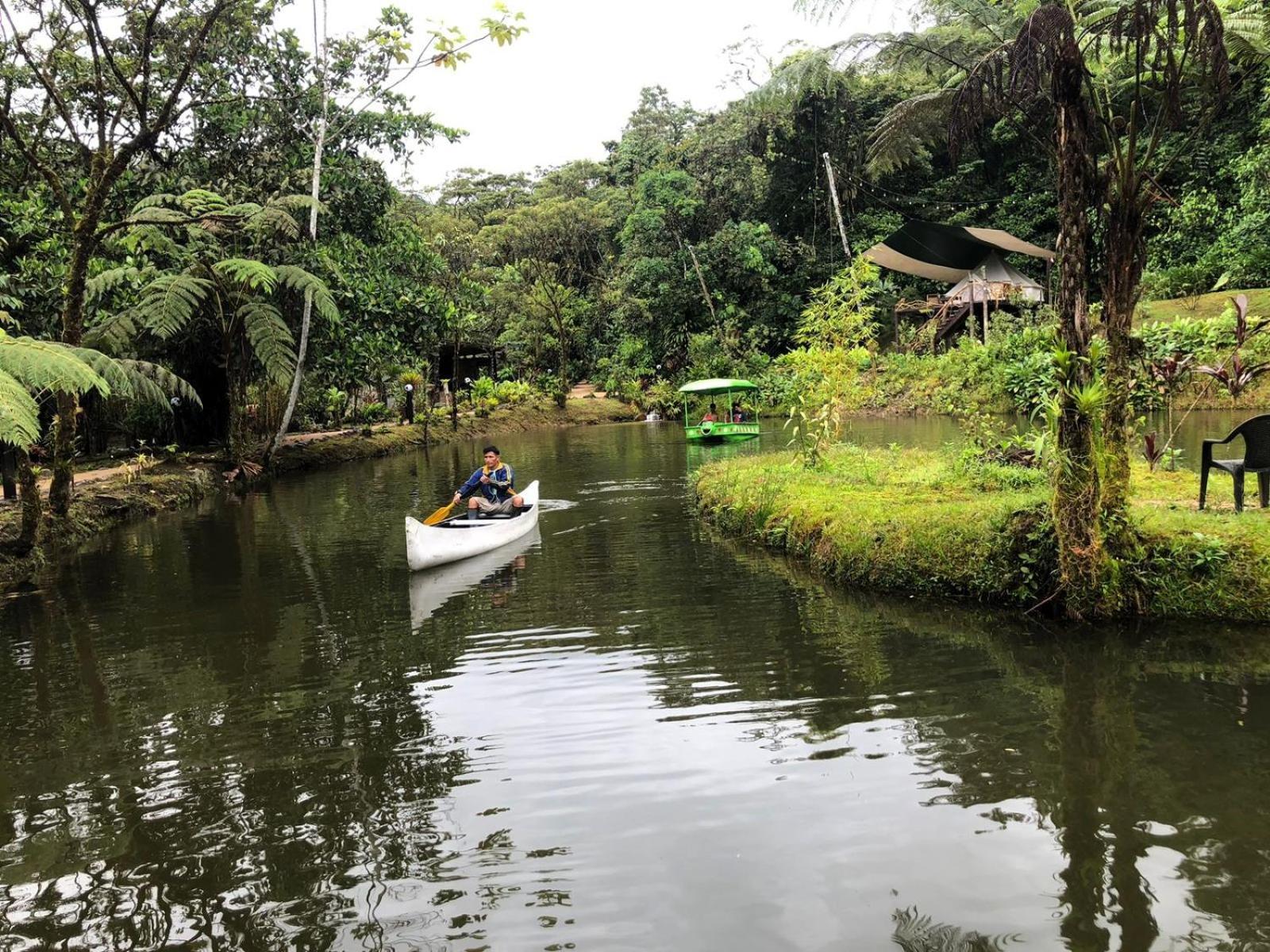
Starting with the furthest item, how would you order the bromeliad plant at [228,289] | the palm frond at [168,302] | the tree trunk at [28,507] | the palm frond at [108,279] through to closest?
the palm frond at [108,279] < the palm frond at [168,302] < the bromeliad plant at [228,289] < the tree trunk at [28,507]

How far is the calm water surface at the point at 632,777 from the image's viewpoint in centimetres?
355

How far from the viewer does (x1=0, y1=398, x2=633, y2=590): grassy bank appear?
38.0 ft

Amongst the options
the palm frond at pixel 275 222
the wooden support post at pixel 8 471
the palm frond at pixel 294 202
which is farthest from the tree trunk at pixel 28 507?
the palm frond at pixel 294 202

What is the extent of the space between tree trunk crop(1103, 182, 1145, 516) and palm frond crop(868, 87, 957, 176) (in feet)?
17.5

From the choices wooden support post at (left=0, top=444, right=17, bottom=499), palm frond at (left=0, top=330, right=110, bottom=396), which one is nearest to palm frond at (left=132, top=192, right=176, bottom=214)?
wooden support post at (left=0, top=444, right=17, bottom=499)

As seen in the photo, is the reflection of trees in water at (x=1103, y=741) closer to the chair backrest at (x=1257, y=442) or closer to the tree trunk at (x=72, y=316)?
the chair backrest at (x=1257, y=442)

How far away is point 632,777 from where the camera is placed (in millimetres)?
4793

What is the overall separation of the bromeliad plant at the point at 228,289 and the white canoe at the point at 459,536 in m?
6.93

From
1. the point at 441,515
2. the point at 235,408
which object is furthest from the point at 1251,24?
the point at 235,408

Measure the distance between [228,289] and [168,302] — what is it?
2267 millimetres

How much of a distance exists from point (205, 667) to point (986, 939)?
6029 mm

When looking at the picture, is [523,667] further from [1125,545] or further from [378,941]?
[1125,545]

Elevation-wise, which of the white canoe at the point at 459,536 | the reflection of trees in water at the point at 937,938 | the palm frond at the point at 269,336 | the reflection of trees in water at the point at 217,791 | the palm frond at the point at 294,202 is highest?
the palm frond at the point at 294,202

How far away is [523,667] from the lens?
6.75m
